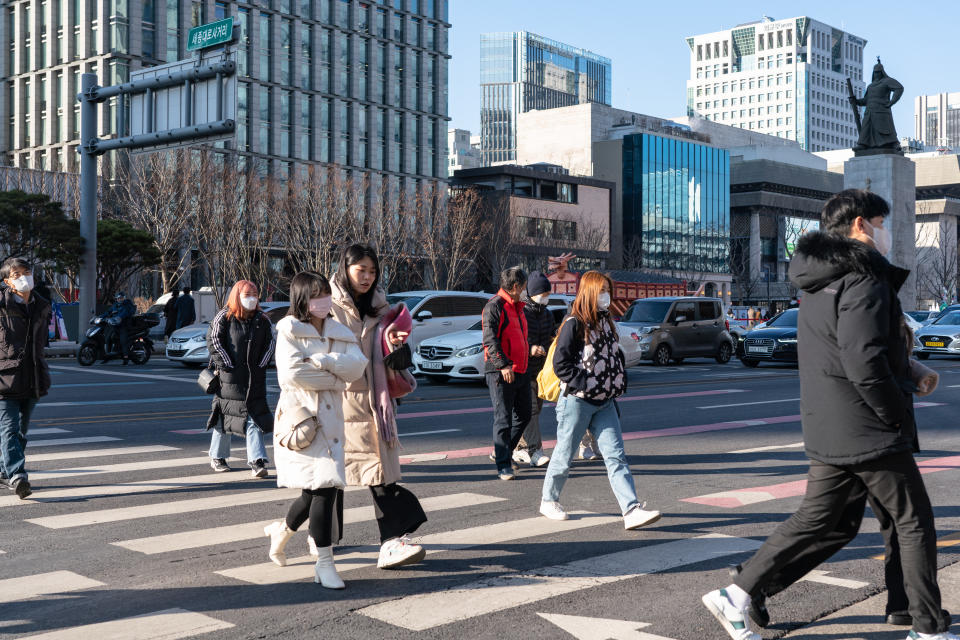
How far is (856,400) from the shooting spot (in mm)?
3945

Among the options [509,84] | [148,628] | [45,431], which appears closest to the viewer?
[148,628]

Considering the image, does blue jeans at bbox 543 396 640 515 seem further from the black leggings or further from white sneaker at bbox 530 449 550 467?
white sneaker at bbox 530 449 550 467

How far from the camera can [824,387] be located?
4.02 m

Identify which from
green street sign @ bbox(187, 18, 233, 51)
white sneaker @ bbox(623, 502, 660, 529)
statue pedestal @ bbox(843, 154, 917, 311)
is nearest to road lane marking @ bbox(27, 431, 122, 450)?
white sneaker @ bbox(623, 502, 660, 529)

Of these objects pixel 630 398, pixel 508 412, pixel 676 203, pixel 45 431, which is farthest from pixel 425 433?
pixel 676 203

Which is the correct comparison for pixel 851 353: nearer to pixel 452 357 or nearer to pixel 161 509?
pixel 161 509

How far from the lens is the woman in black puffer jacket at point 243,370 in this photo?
8602mm

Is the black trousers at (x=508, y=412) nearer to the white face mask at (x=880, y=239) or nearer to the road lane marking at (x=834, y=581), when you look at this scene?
the road lane marking at (x=834, y=581)

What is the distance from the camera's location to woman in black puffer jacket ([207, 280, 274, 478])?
28.2 feet

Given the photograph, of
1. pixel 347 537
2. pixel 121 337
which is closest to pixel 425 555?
pixel 347 537

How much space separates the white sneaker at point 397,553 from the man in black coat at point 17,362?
358 cm

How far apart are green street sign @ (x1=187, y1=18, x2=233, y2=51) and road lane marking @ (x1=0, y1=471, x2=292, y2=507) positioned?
17.3 m

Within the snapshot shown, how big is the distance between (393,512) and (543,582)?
83cm

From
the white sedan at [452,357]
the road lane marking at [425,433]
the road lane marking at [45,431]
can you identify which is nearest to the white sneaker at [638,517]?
the road lane marking at [425,433]
